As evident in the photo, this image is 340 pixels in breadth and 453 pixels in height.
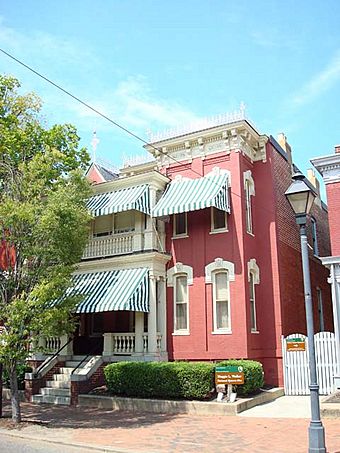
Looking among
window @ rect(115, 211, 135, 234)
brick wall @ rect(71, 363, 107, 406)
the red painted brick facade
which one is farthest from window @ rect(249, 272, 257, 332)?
brick wall @ rect(71, 363, 107, 406)

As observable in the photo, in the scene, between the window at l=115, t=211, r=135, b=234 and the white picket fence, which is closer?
the white picket fence

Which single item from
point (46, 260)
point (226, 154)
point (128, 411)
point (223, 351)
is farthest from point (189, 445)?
point (226, 154)

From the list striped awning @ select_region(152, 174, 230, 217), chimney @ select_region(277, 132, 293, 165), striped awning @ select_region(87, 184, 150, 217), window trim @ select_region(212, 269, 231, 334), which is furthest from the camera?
chimney @ select_region(277, 132, 293, 165)

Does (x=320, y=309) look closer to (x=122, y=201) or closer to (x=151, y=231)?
(x=151, y=231)

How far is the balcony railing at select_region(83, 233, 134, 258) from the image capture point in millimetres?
19906

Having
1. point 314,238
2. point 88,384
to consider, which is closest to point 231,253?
point 88,384

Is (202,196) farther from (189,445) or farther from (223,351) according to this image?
(189,445)

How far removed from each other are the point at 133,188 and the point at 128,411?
8.65 metres

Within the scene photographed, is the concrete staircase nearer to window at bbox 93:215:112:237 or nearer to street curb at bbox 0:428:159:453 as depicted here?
street curb at bbox 0:428:159:453

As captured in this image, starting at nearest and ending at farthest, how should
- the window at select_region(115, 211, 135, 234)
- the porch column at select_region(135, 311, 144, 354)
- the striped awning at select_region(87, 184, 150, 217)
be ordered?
1. the porch column at select_region(135, 311, 144, 354)
2. the striped awning at select_region(87, 184, 150, 217)
3. the window at select_region(115, 211, 135, 234)

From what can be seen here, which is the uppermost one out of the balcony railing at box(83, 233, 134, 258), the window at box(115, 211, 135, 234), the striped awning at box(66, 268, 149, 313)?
the window at box(115, 211, 135, 234)

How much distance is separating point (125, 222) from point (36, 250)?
7837 mm

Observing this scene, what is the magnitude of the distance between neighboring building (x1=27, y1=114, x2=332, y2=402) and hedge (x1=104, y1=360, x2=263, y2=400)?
140cm

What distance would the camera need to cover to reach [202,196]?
728 inches
